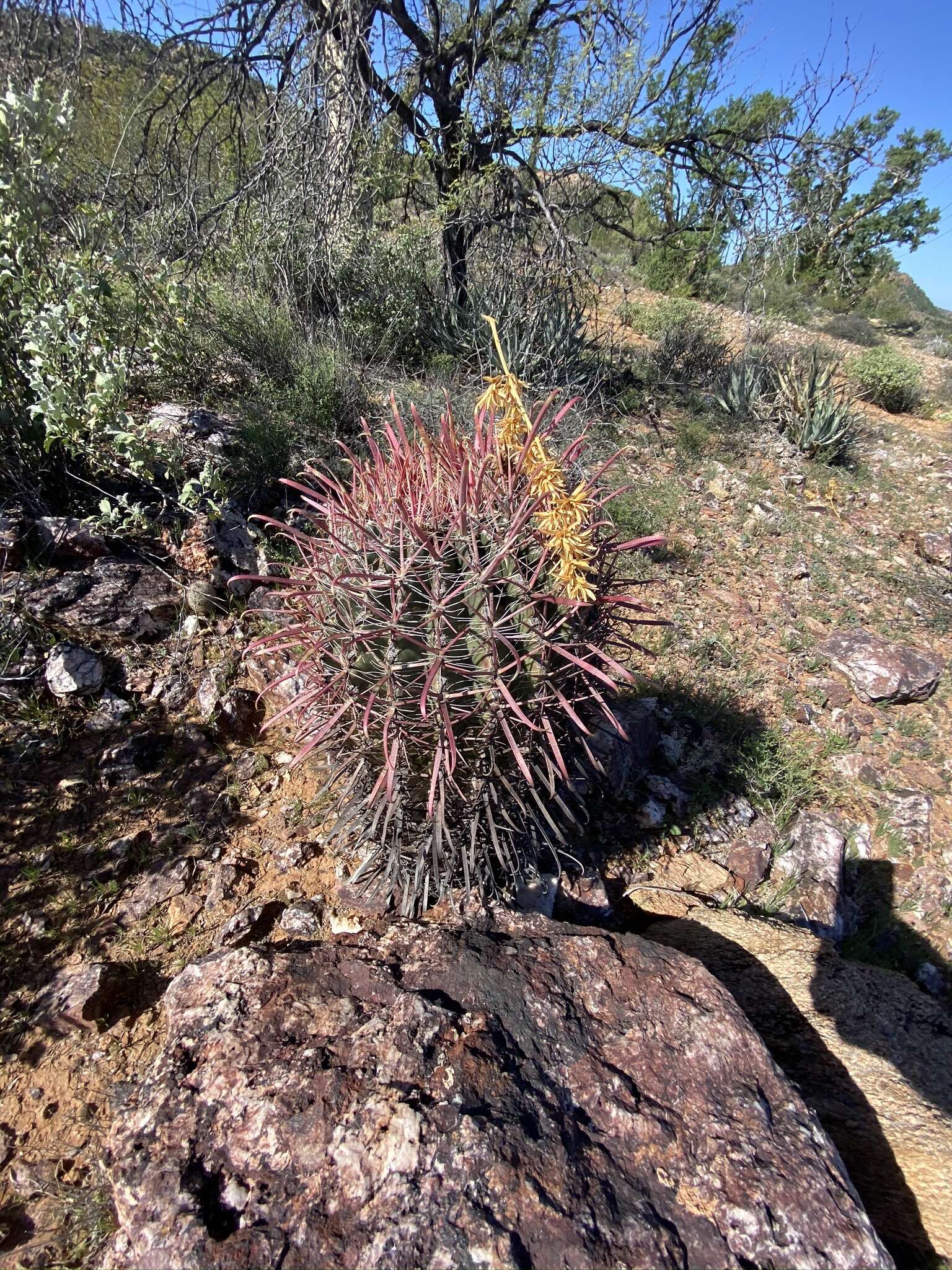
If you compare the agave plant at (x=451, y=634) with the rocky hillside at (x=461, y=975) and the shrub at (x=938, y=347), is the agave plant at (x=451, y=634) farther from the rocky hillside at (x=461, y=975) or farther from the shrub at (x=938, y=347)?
the shrub at (x=938, y=347)

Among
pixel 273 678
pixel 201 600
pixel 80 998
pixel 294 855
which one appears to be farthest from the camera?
pixel 201 600

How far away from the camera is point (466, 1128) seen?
131 cm

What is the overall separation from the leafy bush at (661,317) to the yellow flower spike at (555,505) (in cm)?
737

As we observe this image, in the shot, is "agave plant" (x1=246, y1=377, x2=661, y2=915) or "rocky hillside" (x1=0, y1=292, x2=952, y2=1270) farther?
"agave plant" (x1=246, y1=377, x2=661, y2=915)

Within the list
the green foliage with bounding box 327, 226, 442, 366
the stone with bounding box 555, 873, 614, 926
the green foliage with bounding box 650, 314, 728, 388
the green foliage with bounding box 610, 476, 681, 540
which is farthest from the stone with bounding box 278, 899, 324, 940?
the green foliage with bounding box 650, 314, 728, 388

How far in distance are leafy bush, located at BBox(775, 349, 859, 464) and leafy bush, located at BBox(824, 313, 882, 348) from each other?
8415mm

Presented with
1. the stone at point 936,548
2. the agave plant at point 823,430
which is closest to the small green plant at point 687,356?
the agave plant at point 823,430

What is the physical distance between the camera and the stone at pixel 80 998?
199 centimetres

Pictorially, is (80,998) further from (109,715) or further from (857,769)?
(857,769)

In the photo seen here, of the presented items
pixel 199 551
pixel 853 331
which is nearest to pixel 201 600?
pixel 199 551

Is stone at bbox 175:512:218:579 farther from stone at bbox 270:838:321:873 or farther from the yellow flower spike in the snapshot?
the yellow flower spike

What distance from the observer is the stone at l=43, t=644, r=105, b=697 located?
295cm

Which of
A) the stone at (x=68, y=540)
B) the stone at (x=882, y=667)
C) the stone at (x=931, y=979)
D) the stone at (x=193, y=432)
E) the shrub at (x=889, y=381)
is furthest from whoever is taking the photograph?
the shrub at (x=889, y=381)

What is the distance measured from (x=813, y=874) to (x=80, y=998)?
2867mm
